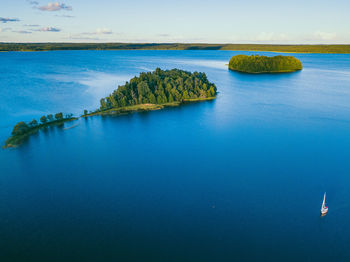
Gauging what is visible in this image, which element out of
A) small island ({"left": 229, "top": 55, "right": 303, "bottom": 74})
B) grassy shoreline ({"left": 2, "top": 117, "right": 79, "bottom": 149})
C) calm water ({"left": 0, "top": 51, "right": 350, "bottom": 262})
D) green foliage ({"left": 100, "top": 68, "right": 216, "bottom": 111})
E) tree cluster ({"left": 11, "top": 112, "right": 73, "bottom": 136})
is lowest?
calm water ({"left": 0, "top": 51, "right": 350, "bottom": 262})

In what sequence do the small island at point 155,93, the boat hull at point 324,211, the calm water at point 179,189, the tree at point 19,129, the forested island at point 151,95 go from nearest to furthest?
the calm water at point 179,189 → the boat hull at point 324,211 → the tree at point 19,129 → the forested island at point 151,95 → the small island at point 155,93

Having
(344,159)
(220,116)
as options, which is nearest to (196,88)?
(220,116)

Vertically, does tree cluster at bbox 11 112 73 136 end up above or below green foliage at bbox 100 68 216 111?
below

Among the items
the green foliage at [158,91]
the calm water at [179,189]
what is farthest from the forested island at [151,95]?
the calm water at [179,189]

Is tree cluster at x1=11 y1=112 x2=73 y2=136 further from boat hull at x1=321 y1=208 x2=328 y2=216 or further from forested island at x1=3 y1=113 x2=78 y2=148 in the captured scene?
boat hull at x1=321 y1=208 x2=328 y2=216

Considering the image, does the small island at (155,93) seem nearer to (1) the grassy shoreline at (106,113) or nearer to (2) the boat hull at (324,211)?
(1) the grassy shoreline at (106,113)

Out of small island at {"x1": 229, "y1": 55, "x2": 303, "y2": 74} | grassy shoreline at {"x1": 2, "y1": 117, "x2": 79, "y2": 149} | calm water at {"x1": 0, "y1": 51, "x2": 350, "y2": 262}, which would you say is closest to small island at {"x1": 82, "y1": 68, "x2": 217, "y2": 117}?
grassy shoreline at {"x1": 2, "y1": 117, "x2": 79, "y2": 149}
